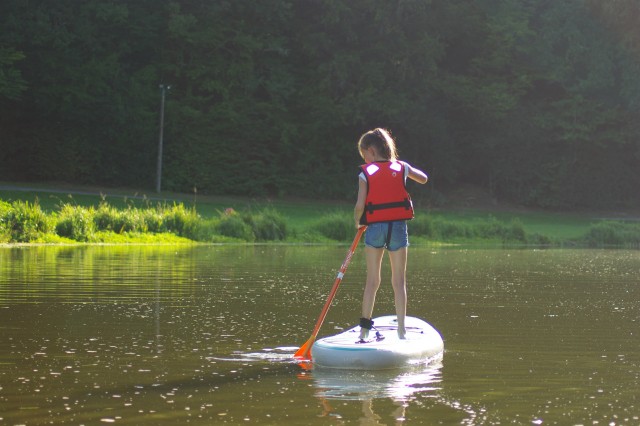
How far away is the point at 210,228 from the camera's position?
3247cm

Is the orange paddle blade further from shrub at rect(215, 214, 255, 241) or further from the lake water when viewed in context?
shrub at rect(215, 214, 255, 241)

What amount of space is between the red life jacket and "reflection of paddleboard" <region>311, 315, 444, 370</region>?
1.01 m

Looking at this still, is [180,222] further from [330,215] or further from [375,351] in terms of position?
[375,351]

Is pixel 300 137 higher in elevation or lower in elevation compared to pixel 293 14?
lower

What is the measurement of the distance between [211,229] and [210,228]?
0.05m

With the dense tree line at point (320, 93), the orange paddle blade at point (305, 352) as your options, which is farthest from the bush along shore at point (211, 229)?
the dense tree line at point (320, 93)

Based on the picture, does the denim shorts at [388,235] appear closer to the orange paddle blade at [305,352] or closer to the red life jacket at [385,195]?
the red life jacket at [385,195]

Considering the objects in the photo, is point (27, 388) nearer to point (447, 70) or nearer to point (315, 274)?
point (315, 274)

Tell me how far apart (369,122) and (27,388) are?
52284 millimetres

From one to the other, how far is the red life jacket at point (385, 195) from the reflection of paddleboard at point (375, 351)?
101 cm

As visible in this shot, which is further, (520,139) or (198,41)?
(520,139)

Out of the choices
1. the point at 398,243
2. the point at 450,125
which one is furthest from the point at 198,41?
the point at 398,243

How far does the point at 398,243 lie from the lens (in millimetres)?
9945

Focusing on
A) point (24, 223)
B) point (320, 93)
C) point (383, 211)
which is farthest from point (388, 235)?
point (320, 93)
